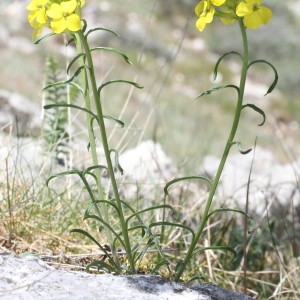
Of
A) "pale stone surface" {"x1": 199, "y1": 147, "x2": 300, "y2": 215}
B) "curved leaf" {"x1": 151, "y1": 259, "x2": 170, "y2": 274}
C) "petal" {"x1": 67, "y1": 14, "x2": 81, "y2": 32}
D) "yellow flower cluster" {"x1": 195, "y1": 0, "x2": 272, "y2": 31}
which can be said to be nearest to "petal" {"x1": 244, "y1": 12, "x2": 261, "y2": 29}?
"yellow flower cluster" {"x1": 195, "y1": 0, "x2": 272, "y2": 31}

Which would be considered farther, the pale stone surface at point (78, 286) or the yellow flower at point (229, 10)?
the yellow flower at point (229, 10)

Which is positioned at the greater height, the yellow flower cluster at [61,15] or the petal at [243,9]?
the petal at [243,9]

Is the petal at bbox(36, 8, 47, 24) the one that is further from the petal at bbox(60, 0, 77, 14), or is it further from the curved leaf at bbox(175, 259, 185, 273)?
the curved leaf at bbox(175, 259, 185, 273)

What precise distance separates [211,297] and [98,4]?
1839 cm

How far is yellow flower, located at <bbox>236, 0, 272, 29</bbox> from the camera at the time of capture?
5.14 feet

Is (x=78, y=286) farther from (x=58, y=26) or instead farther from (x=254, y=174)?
(x=254, y=174)

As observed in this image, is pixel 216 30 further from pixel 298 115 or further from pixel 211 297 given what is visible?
pixel 211 297

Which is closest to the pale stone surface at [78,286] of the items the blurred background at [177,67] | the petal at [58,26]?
the petal at [58,26]

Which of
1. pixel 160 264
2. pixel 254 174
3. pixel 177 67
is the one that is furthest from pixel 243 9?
pixel 177 67

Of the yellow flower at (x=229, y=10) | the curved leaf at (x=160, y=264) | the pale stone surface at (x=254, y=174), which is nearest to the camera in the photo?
the yellow flower at (x=229, y=10)

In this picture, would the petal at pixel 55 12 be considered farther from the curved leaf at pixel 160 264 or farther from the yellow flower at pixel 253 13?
the curved leaf at pixel 160 264

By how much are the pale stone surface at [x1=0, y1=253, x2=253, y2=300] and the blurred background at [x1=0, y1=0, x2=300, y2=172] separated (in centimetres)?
455

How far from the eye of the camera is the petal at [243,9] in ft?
5.14

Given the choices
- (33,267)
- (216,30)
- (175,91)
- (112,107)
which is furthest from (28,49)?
(33,267)
